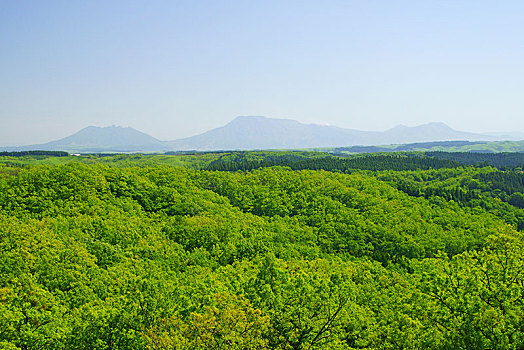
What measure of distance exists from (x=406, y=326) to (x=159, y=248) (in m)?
48.6

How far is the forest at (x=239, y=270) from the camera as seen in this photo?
30.0m

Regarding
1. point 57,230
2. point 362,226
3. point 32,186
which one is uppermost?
point 32,186

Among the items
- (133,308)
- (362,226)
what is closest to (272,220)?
(362,226)

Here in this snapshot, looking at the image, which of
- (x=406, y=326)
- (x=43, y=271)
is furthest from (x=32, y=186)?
(x=406, y=326)

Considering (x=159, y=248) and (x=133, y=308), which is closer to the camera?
(x=133, y=308)

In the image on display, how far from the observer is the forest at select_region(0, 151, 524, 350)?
1182 inches

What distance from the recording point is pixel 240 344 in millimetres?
27359

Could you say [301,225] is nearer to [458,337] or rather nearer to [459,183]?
[458,337]

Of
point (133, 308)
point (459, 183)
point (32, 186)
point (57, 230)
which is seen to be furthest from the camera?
point (459, 183)

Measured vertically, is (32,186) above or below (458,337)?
above

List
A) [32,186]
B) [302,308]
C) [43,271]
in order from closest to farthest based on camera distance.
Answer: [302,308] < [43,271] < [32,186]

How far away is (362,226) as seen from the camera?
118312mm

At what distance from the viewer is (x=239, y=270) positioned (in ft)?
→ 187

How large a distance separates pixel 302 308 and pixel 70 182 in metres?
89.0
